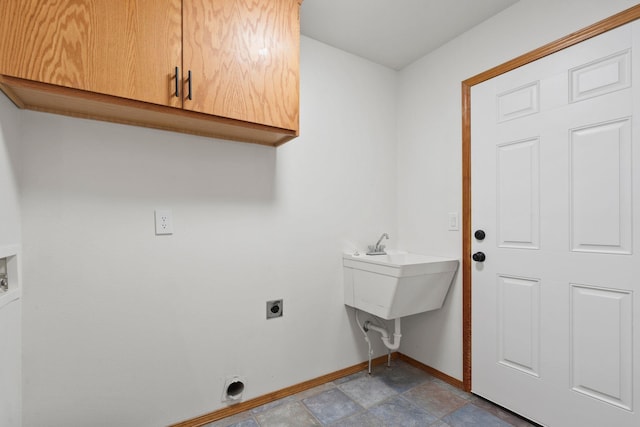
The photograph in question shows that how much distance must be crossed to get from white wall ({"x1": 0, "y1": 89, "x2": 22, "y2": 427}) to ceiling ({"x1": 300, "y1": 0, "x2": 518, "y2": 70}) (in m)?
1.55

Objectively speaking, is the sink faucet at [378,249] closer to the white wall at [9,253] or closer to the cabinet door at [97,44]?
the cabinet door at [97,44]

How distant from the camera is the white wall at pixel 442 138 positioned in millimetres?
1722

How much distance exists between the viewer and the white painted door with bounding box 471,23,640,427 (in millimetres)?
1364

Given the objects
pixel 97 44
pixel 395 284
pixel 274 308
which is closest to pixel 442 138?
pixel 395 284

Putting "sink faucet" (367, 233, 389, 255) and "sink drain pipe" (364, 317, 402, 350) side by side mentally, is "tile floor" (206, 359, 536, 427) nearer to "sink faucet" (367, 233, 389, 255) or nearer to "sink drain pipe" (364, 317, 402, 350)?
"sink drain pipe" (364, 317, 402, 350)

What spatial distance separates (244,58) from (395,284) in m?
1.45

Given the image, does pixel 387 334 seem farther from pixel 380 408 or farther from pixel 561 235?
pixel 561 235

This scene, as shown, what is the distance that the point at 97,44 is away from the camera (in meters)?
1.15

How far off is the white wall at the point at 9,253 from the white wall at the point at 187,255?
2.2 inches

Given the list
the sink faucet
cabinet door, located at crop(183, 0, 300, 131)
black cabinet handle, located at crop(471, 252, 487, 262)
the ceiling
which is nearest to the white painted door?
black cabinet handle, located at crop(471, 252, 487, 262)

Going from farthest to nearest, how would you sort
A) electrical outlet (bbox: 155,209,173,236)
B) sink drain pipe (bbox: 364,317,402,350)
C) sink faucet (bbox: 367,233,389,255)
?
sink faucet (bbox: 367,233,389,255) < sink drain pipe (bbox: 364,317,402,350) < electrical outlet (bbox: 155,209,173,236)

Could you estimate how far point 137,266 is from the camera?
1.52 meters

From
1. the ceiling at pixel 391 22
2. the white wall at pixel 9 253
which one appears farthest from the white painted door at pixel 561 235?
the white wall at pixel 9 253

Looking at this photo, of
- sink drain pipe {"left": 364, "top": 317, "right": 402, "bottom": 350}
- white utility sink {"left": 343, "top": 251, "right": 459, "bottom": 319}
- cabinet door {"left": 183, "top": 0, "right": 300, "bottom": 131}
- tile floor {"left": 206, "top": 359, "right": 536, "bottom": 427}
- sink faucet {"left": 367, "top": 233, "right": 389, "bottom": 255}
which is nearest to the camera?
cabinet door {"left": 183, "top": 0, "right": 300, "bottom": 131}
